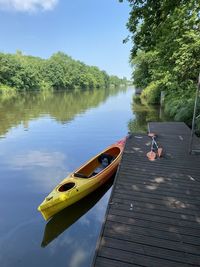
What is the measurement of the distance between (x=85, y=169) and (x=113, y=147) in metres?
1.79

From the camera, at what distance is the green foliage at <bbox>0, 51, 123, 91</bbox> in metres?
57.7

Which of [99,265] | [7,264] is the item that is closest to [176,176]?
[99,265]

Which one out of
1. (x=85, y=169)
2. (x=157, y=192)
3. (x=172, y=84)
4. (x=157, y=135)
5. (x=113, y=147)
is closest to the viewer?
(x=157, y=192)

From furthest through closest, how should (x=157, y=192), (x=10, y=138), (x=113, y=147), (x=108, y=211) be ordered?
(x=10, y=138) → (x=113, y=147) → (x=157, y=192) → (x=108, y=211)

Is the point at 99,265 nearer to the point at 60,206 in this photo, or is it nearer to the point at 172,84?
the point at 60,206

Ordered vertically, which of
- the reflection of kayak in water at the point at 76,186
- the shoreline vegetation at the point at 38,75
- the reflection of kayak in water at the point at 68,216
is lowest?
the reflection of kayak in water at the point at 68,216

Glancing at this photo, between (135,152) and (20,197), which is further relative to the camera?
(135,152)

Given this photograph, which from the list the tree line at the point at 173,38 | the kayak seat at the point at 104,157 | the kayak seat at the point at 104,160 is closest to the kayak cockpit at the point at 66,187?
the kayak seat at the point at 104,160

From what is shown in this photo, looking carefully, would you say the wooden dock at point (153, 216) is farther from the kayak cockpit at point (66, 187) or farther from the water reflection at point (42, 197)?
the kayak cockpit at point (66, 187)

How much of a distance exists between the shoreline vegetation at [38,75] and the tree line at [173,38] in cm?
4149

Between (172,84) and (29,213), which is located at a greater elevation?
(172,84)

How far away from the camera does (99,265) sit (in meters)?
3.48

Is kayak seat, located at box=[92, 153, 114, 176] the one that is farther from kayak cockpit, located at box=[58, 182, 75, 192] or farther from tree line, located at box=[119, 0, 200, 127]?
tree line, located at box=[119, 0, 200, 127]

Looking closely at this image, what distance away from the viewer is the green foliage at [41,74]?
57.7 meters
